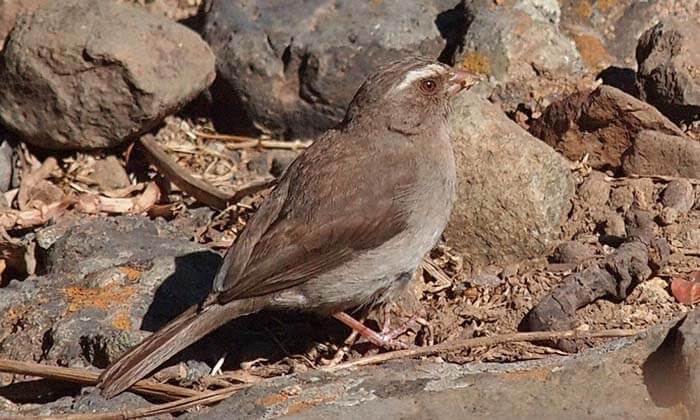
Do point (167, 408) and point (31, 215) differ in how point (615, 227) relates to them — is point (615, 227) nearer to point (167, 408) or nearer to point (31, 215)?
point (167, 408)

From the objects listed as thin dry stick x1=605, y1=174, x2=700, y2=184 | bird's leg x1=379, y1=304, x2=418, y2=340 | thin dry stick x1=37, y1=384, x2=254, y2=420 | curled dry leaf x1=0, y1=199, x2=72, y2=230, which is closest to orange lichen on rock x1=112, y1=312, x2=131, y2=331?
thin dry stick x1=37, y1=384, x2=254, y2=420

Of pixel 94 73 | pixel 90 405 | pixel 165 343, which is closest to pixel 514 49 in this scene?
pixel 94 73

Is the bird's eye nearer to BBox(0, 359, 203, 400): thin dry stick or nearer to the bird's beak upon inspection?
the bird's beak

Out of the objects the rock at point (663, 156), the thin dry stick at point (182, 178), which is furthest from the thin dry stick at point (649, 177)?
the thin dry stick at point (182, 178)

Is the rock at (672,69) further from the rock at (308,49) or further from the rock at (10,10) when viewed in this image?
the rock at (10,10)

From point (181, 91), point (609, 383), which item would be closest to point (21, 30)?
point (181, 91)

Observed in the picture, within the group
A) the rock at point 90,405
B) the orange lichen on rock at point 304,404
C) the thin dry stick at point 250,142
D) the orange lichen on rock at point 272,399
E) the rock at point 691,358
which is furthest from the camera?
the thin dry stick at point 250,142
